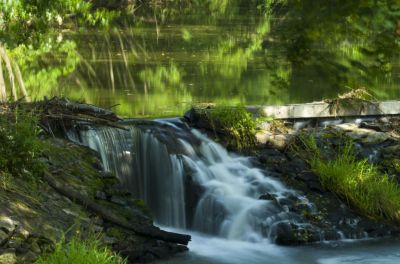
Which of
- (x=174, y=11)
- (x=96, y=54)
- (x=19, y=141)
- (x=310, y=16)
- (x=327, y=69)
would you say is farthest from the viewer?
(x=174, y=11)

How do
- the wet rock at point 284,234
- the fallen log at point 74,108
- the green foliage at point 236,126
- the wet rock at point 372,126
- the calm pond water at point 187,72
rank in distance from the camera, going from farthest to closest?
the calm pond water at point 187,72
the wet rock at point 372,126
the green foliage at point 236,126
the fallen log at point 74,108
the wet rock at point 284,234

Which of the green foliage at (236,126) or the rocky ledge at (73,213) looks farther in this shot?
the green foliage at (236,126)

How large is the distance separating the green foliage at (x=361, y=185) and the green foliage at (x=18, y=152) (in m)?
4.38

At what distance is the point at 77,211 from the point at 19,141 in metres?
1.10

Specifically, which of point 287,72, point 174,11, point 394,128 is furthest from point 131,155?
point 174,11

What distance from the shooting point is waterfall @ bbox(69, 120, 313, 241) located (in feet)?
36.6

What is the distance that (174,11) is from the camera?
4894cm

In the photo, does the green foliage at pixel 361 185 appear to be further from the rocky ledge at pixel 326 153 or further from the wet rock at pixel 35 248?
the wet rock at pixel 35 248

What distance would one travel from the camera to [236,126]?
1284 cm

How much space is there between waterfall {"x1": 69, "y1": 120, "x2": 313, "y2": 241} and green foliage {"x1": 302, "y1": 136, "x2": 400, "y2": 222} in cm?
58

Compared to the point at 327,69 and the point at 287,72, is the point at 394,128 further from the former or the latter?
the point at 327,69

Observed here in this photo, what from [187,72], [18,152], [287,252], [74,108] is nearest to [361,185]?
[287,252]

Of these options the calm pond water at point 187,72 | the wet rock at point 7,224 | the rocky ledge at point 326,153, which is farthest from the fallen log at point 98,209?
the calm pond water at point 187,72

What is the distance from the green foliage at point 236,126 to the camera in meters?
12.8
